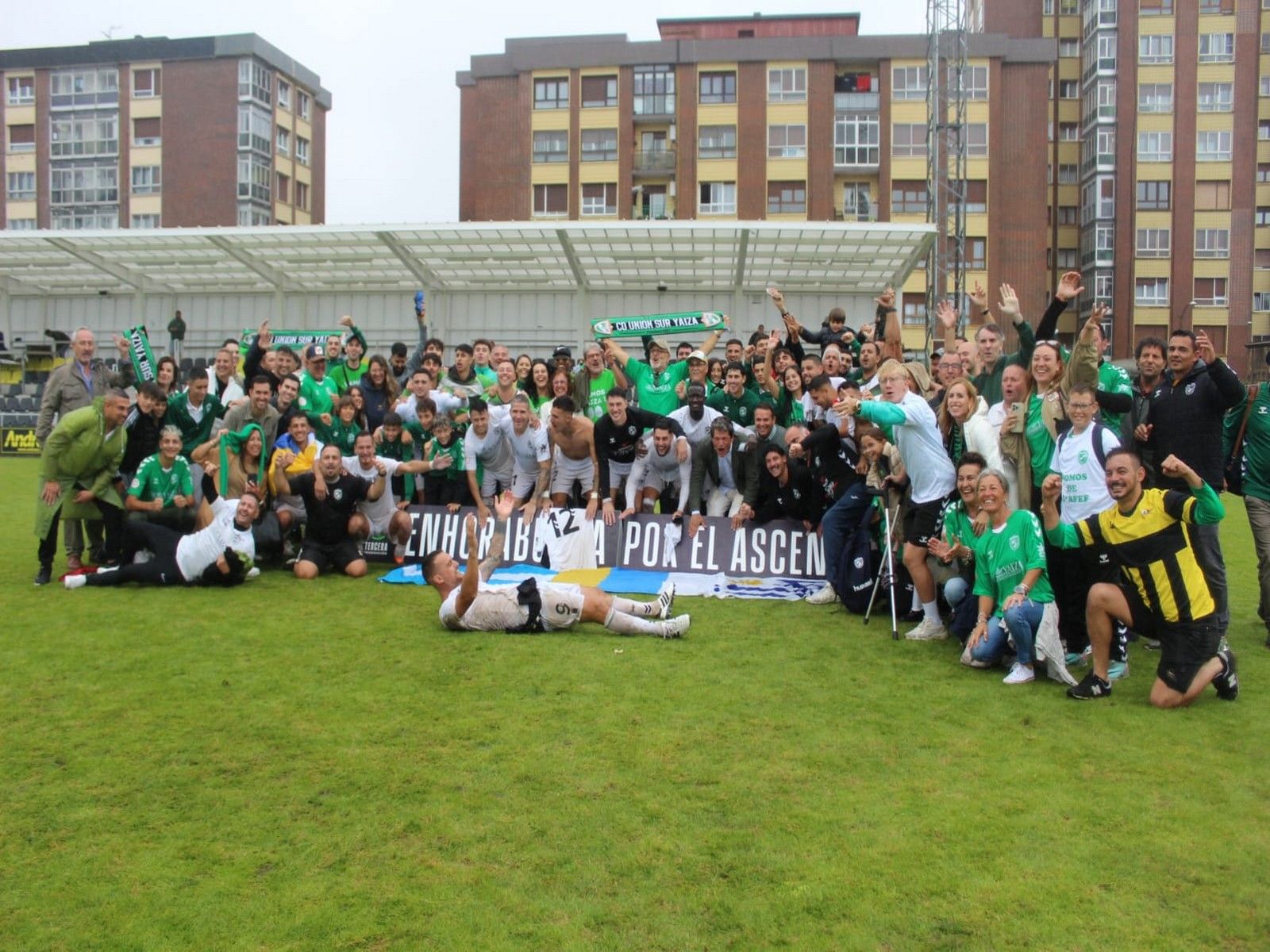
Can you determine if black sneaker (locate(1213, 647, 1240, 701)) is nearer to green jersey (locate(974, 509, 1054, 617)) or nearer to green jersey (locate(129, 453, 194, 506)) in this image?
green jersey (locate(974, 509, 1054, 617))

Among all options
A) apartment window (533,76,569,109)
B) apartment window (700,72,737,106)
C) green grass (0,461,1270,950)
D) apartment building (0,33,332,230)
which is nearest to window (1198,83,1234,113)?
apartment window (700,72,737,106)

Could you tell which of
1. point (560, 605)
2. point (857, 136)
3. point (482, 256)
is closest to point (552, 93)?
point (857, 136)

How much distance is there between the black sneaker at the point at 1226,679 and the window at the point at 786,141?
44.8 meters

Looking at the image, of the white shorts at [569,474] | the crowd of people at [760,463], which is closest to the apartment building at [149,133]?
the crowd of people at [760,463]

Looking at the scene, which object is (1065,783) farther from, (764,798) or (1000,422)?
(1000,422)

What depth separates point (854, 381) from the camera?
9.86 m

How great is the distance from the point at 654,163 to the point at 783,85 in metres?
6.98

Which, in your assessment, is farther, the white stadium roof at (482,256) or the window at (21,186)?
the window at (21,186)

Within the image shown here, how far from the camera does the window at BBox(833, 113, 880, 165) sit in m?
47.7

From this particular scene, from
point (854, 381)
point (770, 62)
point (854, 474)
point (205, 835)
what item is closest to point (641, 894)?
point (205, 835)

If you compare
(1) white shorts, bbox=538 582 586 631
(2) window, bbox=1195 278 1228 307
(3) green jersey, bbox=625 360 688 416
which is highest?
(2) window, bbox=1195 278 1228 307

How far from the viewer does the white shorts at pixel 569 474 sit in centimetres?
1055

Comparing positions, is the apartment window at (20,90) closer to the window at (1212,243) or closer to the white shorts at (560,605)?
the window at (1212,243)

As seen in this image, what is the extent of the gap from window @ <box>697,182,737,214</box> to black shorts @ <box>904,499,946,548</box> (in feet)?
137
